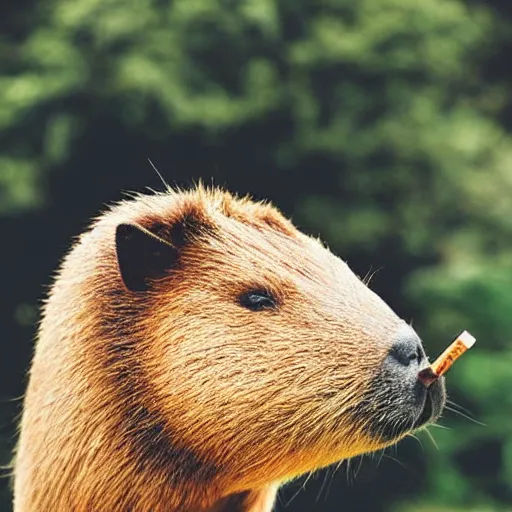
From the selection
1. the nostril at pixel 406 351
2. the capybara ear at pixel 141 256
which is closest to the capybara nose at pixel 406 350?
the nostril at pixel 406 351

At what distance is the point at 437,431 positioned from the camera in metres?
7.64

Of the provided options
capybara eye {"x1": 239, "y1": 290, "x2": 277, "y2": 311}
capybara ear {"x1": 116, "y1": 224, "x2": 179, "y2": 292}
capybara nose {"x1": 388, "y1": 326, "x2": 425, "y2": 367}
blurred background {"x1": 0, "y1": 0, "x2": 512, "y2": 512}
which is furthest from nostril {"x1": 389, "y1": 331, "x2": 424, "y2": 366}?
blurred background {"x1": 0, "y1": 0, "x2": 512, "y2": 512}

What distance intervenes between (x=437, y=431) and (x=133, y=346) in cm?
582

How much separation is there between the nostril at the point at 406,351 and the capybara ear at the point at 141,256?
0.55 m

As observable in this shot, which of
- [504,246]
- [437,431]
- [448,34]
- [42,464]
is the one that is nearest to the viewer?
[42,464]

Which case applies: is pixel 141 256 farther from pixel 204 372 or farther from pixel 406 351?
pixel 406 351

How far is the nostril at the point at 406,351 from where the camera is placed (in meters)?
2.08

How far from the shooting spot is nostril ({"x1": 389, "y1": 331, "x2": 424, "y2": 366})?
81.7 inches

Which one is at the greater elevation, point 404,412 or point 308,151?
point 404,412

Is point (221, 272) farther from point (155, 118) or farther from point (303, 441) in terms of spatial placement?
point (155, 118)

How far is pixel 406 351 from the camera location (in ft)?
6.81

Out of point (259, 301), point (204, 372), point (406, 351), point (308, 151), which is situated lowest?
point (308, 151)

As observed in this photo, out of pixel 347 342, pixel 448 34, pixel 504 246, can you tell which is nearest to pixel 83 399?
pixel 347 342

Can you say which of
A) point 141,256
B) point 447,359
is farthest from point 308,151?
point 447,359
